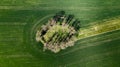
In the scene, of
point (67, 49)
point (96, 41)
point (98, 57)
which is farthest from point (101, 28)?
point (67, 49)

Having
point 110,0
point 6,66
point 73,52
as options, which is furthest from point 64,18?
point 6,66

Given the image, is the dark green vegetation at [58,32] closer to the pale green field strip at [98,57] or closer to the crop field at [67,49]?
the crop field at [67,49]

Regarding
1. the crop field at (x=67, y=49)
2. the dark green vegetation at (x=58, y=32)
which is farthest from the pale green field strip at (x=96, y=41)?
the dark green vegetation at (x=58, y=32)

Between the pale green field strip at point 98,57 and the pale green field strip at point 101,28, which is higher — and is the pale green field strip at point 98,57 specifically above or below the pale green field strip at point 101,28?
below

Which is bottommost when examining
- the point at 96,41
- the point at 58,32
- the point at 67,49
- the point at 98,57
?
the point at 98,57

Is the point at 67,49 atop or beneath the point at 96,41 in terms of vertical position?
beneath

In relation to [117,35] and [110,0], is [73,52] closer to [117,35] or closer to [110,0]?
[117,35]

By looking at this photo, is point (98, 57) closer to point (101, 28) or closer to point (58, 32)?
point (101, 28)

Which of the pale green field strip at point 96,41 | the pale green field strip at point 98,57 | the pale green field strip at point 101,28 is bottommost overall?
the pale green field strip at point 98,57
